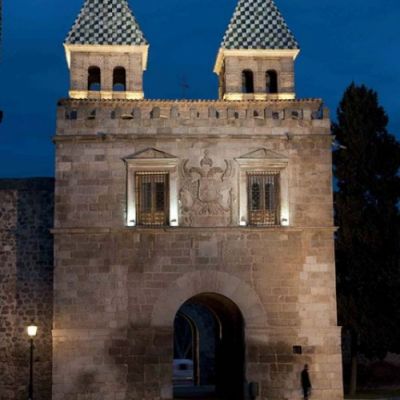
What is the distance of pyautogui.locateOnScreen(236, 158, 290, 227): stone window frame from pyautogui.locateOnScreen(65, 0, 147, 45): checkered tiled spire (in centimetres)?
695

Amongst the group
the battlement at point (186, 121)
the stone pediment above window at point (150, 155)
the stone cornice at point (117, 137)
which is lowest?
the stone pediment above window at point (150, 155)

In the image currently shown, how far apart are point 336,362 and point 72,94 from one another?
12277 mm

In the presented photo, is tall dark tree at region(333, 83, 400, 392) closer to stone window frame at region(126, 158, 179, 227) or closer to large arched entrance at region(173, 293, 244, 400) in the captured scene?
large arched entrance at region(173, 293, 244, 400)

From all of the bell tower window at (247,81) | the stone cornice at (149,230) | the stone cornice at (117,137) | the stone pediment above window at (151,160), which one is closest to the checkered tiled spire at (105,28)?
the bell tower window at (247,81)

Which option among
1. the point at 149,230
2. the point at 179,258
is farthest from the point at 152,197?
the point at 179,258

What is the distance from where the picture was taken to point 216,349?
28.4 metres

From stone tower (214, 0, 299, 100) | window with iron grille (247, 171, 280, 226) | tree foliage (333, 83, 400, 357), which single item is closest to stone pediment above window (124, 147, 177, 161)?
window with iron grille (247, 171, 280, 226)

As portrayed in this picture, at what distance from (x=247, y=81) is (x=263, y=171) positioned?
5791 mm

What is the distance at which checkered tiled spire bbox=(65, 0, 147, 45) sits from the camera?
26188 millimetres

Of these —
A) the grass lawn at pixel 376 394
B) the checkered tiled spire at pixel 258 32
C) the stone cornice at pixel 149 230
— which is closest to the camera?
the stone cornice at pixel 149 230

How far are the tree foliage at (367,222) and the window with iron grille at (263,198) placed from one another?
4.89m

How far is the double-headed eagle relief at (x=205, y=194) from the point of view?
2172 centimetres

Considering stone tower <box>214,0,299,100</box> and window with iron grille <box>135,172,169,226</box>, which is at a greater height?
stone tower <box>214,0,299,100</box>

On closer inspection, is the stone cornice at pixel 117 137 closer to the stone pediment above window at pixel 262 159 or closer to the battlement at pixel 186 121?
the battlement at pixel 186 121
